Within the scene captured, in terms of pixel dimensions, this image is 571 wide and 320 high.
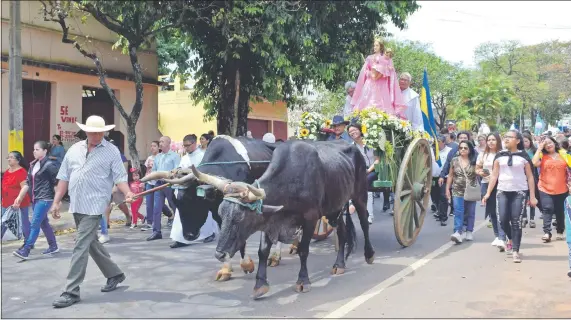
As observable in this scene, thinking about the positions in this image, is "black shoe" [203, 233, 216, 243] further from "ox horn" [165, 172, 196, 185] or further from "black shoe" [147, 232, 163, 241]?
"ox horn" [165, 172, 196, 185]

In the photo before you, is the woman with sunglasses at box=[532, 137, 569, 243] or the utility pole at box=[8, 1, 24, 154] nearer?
the woman with sunglasses at box=[532, 137, 569, 243]

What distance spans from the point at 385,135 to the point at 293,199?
8.40 ft

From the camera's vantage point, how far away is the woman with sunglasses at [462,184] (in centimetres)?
847

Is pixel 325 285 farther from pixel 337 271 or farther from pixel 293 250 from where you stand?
pixel 293 250

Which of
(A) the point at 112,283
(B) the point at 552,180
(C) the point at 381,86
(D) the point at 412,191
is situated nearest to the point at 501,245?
(D) the point at 412,191

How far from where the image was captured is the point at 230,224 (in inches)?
206

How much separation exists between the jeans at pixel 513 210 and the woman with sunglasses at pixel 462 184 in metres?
1.07

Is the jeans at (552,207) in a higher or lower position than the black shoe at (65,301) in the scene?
higher

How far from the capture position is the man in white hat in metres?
5.68

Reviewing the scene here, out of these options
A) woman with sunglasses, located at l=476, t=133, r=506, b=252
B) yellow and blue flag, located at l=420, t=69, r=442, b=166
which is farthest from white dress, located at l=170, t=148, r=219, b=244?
yellow and blue flag, located at l=420, t=69, r=442, b=166

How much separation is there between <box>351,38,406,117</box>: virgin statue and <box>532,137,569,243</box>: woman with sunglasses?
2331 mm

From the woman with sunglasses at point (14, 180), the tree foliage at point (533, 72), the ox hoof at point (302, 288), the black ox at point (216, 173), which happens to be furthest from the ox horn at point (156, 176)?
the tree foliage at point (533, 72)

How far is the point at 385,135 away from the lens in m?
7.93

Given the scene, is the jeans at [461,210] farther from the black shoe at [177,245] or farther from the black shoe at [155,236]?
the black shoe at [155,236]
